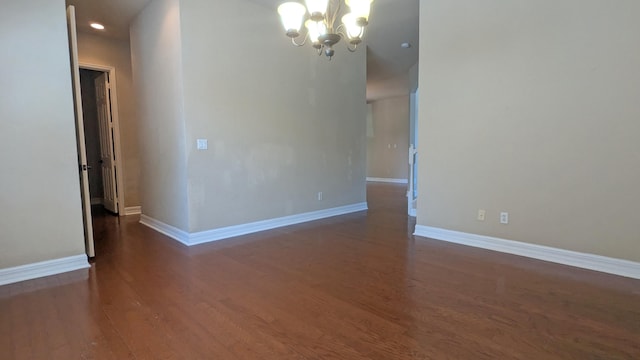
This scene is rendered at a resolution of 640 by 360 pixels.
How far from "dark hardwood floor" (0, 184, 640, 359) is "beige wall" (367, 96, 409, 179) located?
7.33 m

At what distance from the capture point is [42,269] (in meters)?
2.88

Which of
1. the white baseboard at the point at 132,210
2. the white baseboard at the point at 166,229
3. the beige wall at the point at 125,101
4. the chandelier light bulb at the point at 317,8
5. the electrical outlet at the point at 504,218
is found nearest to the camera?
the chandelier light bulb at the point at 317,8

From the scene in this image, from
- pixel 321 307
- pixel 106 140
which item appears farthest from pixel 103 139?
pixel 321 307

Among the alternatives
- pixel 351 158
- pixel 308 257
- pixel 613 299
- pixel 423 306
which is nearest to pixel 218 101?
pixel 308 257

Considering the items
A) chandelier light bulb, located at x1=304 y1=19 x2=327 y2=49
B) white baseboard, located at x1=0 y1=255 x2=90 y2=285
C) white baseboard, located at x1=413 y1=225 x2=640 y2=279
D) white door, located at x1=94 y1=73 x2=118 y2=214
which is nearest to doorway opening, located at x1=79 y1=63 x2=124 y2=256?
white door, located at x1=94 y1=73 x2=118 y2=214

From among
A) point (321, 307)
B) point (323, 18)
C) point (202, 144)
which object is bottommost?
point (321, 307)

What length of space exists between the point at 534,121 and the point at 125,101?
5.86 metres

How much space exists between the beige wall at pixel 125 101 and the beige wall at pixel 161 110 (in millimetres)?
919

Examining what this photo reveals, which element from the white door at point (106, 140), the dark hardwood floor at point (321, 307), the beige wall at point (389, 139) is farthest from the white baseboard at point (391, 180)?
the white door at point (106, 140)

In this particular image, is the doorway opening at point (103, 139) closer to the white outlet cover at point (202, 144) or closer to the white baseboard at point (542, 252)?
the white outlet cover at point (202, 144)

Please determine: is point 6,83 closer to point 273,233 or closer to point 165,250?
point 165,250

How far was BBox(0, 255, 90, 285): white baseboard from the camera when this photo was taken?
9.01 feet

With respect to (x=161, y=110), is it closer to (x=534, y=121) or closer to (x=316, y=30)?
(x=316, y=30)

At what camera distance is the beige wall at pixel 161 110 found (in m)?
3.77
